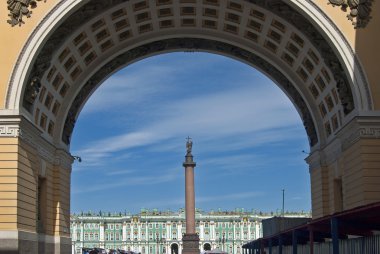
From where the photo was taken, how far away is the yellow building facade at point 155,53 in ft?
116

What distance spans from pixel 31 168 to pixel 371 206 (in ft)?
67.1

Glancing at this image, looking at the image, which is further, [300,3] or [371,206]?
[300,3]

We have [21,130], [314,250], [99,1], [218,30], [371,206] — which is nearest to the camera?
[371,206]

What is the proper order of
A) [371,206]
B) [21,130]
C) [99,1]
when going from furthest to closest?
[99,1] < [21,130] < [371,206]

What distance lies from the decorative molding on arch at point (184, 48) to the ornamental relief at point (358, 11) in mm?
9264

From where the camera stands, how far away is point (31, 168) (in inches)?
1474

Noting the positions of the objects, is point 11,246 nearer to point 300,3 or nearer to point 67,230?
point 67,230

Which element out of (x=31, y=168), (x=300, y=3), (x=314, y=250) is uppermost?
(x=300, y=3)

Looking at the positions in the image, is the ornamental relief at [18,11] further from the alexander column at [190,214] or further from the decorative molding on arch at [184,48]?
the alexander column at [190,214]

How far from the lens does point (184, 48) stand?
45781 millimetres

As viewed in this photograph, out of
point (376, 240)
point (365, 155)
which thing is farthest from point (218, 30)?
point (376, 240)

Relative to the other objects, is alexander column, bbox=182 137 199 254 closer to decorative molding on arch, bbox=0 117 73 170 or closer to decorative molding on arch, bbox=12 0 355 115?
decorative molding on arch, bbox=0 117 73 170

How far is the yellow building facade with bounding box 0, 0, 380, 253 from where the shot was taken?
116ft

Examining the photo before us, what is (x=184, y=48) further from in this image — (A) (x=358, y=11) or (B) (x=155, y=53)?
(A) (x=358, y=11)
